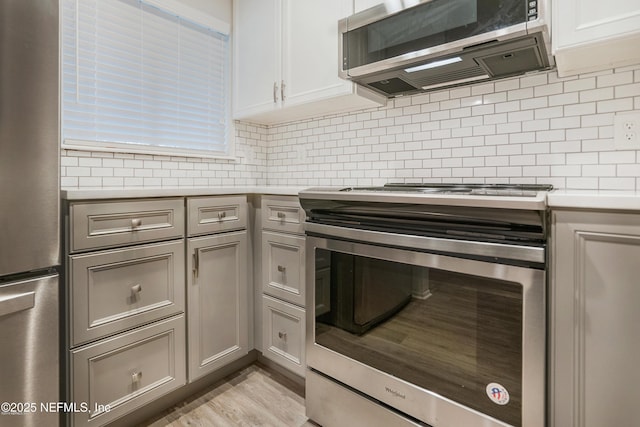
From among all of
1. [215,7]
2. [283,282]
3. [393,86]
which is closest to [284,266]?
[283,282]

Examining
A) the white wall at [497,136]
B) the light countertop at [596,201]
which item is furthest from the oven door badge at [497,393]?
the white wall at [497,136]

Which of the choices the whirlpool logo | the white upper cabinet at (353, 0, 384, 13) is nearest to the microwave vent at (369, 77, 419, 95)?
the white upper cabinet at (353, 0, 384, 13)

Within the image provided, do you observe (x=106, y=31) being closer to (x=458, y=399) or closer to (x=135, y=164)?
(x=135, y=164)

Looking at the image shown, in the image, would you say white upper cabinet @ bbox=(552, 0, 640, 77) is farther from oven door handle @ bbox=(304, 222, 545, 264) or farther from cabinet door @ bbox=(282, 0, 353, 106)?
Result: cabinet door @ bbox=(282, 0, 353, 106)

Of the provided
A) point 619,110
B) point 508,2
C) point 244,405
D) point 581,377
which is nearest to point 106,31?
point 508,2

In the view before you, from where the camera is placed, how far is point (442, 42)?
124 cm

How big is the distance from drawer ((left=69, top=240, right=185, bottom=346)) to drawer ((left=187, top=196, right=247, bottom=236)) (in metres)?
0.13

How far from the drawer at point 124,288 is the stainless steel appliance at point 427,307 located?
695 millimetres

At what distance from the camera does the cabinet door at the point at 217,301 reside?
5.57 ft

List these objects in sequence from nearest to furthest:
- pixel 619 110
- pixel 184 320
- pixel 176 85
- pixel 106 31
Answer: pixel 619 110, pixel 184 320, pixel 106 31, pixel 176 85

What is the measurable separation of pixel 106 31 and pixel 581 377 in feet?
8.48

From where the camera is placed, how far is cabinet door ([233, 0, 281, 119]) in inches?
77.9

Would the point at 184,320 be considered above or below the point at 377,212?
below

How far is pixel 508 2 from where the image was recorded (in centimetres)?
110
